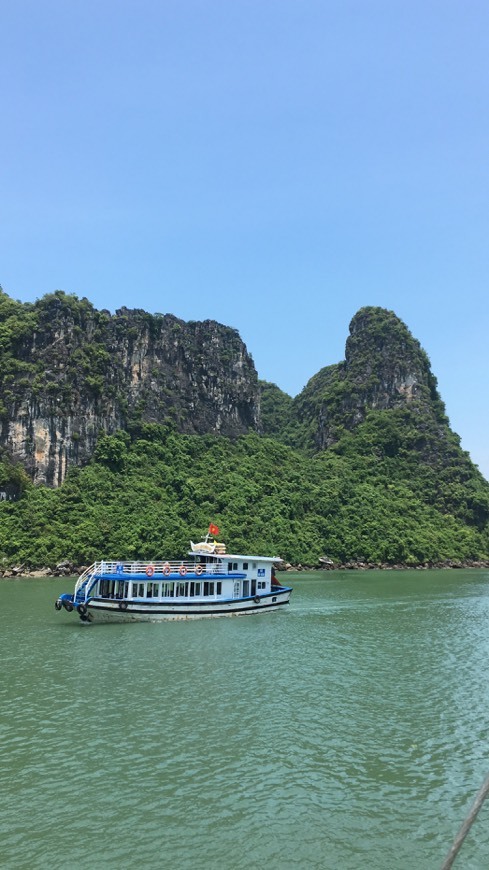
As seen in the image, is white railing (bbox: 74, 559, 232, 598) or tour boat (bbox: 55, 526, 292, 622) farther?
white railing (bbox: 74, 559, 232, 598)

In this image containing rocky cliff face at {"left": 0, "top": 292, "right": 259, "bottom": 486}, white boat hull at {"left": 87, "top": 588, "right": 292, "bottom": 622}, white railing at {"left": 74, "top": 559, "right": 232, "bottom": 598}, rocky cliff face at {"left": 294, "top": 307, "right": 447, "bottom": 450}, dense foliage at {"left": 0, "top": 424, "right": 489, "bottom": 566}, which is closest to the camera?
white boat hull at {"left": 87, "top": 588, "right": 292, "bottom": 622}

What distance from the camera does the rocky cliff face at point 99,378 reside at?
7450cm

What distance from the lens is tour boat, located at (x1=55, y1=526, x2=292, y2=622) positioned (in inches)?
1254

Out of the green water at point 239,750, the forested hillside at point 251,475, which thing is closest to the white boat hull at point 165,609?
the green water at point 239,750

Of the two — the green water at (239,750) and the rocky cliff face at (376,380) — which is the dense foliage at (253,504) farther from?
A: the green water at (239,750)

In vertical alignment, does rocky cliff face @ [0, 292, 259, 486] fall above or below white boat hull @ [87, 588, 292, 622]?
above

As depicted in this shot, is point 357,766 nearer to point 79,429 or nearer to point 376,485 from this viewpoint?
point 79,429

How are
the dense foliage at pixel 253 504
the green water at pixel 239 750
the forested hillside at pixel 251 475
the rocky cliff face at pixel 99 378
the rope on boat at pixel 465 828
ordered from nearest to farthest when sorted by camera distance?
the rope on boat at pixel 465 828 < the green water at pixel 239 750 < the dense foliage at pixel 253 504 < the forested hillside at pixel 251 475 < the rocky cliff face at pixel 99 378

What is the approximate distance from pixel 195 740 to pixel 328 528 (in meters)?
67.1

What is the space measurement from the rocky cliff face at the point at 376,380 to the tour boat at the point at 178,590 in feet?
281

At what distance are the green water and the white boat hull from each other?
3.27m

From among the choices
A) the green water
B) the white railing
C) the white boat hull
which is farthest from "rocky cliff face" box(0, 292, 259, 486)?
the green water

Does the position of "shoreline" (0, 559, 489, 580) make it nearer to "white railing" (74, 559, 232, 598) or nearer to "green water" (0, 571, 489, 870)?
"white railing" (74, 559, 232, 598)

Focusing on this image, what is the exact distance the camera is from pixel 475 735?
15.9m
